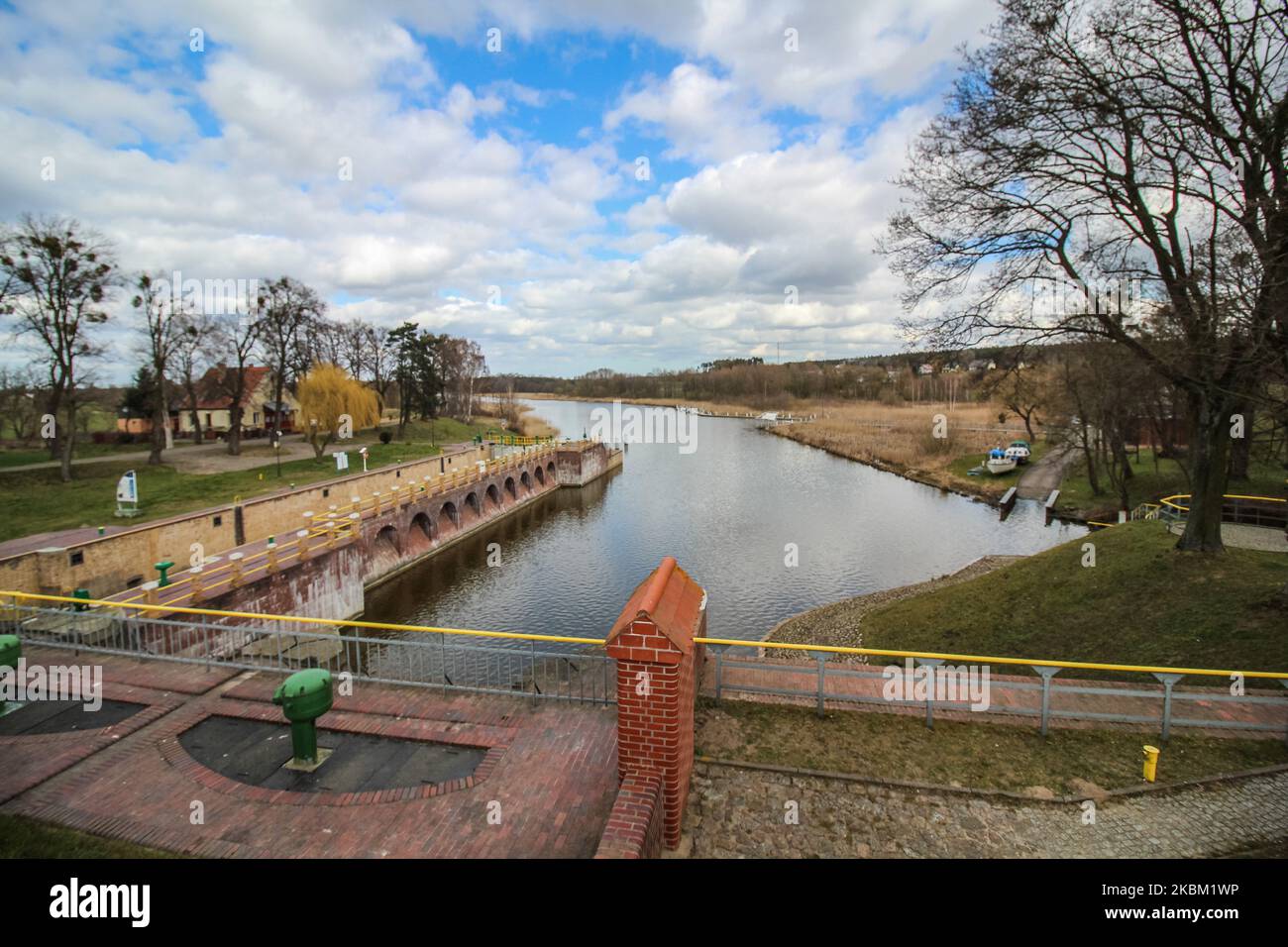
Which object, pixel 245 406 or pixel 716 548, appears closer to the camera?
pixel 716 548

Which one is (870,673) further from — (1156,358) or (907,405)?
(907,405)

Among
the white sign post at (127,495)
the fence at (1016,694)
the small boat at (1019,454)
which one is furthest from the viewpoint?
the small boat at (1019,454)

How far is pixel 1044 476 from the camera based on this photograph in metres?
44.3

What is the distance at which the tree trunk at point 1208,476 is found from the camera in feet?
39.5

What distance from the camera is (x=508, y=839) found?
5344 millimetres

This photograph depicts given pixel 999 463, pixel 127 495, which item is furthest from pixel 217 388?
pixel 999 463

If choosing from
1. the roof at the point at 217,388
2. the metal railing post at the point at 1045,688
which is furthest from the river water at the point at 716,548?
the roof at the point at 217,388

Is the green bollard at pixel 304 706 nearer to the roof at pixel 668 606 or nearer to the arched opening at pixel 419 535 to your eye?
the roof at pixel 668 606

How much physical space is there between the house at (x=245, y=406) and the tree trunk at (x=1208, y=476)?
5179cm

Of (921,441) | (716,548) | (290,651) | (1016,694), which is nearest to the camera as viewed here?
(1016,694)

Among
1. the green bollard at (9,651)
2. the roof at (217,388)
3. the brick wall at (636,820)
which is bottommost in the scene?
the brick wall at (636,820)

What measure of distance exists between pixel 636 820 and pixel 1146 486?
3586 centimetres

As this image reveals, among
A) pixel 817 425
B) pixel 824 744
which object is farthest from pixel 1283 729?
pixel 817 425

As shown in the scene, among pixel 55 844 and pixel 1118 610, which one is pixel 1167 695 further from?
pixel 55 844
